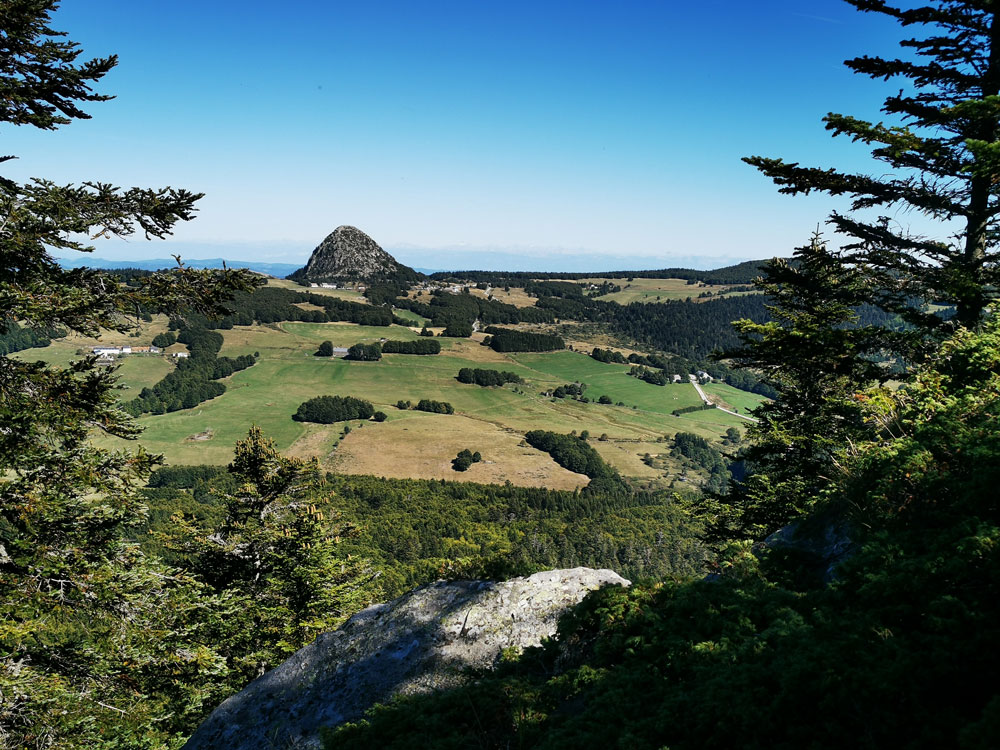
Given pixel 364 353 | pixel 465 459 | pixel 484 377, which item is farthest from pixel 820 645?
pixel 364 353

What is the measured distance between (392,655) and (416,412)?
394 ft

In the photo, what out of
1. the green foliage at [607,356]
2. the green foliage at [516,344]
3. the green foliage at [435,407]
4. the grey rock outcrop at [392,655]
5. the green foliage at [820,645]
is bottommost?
the green foliage at [435,407]

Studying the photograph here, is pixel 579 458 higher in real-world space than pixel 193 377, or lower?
lower

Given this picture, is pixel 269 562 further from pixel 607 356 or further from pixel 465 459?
pixel 607 356

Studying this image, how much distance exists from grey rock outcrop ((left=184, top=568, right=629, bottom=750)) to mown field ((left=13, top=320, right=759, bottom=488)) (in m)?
78.0

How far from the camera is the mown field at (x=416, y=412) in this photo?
9919 cm

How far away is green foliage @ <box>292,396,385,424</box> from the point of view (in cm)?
11500

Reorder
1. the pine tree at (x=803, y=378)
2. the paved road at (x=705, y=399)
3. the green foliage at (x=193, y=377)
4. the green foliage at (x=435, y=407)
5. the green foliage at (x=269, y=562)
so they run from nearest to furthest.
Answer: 1. the pine tree at (x=803, y=378)
2. the green foliage at (x=269, y=562)
3. the green foliage at (x=193, y=377)
4. the green foliage at (x=435, y=407)
5. the paved road at (x=705, y=399)

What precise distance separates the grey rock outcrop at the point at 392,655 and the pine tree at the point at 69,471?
1374mm

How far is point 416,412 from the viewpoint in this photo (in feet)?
420

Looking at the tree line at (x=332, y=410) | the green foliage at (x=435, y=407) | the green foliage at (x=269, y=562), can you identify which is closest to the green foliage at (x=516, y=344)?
the green foliage at (x=435, y=407)

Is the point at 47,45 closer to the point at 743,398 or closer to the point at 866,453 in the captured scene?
the point at 866,453

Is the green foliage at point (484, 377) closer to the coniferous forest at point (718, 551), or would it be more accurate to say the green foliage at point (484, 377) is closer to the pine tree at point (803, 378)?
the pine tree at point (803, 378)

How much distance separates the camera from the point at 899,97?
36.2ft
